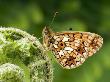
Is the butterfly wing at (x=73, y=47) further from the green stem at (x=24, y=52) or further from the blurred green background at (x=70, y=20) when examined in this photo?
the blurred green background at (x=70, y=20)

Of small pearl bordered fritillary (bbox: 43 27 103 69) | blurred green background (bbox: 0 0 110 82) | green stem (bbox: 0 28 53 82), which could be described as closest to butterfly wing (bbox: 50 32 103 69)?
small pearl bordered fritillary (bbox: 43 27 103 69)

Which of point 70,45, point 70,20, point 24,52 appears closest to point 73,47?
point 70,45

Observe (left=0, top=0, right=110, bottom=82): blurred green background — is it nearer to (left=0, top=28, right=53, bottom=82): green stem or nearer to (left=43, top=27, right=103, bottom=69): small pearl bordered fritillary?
(left=43, top=27, right=103, bottom=69): small pearl bordered fritillary

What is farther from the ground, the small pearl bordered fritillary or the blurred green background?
the blurred green background

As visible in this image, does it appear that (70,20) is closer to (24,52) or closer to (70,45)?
(70,45)

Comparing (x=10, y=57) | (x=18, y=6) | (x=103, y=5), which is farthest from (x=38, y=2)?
(x=10, y=57)

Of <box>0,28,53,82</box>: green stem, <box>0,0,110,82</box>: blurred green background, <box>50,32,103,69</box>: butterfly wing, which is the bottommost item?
<box>0,28,53,82</box>: green stem

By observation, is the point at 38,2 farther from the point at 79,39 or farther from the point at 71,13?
the point at 79,39
